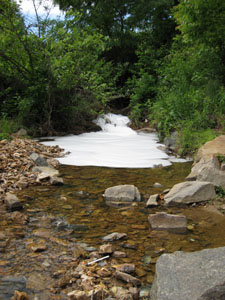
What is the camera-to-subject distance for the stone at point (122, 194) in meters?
3.55

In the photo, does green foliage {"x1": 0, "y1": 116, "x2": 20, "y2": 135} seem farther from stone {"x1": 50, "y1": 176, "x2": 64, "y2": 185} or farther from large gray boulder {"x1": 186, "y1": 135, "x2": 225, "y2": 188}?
large gray boulder {"x1": 186, "y1": 135, "x2": 225, "y2": 188}

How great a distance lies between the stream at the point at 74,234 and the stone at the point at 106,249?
8 cm

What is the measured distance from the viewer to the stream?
6.51 ft

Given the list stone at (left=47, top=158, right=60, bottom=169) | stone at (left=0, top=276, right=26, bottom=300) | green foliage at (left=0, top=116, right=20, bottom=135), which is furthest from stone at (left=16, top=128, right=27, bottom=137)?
stone at (left=0, top=276, right=26, bottom=300)

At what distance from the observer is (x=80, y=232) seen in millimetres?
2691

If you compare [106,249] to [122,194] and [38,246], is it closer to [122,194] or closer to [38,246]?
[38,246]

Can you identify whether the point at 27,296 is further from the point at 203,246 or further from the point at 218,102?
the point at 218,102

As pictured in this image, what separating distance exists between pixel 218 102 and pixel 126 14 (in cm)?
1080

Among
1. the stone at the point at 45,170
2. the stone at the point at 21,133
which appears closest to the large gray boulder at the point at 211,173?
the stone at the point at 45,170

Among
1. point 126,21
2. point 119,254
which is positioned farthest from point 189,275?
point 126,21

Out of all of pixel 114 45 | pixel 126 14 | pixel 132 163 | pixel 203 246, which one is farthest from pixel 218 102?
pixel 126 14

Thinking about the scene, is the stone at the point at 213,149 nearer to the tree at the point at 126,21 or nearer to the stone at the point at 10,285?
the stone at the point at 10,285

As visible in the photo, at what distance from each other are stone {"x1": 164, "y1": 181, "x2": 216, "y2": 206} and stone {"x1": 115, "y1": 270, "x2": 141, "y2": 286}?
1.54m

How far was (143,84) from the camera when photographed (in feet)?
41.7
